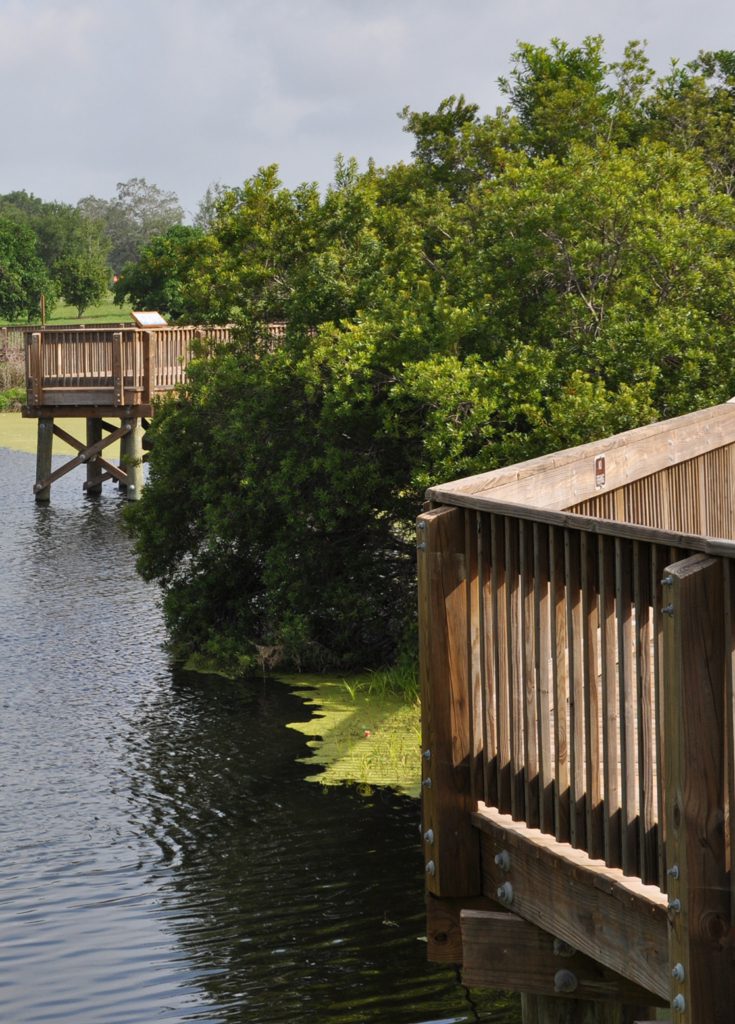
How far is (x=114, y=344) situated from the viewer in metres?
24.1

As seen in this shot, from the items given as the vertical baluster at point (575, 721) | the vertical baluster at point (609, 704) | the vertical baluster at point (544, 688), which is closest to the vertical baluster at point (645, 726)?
the vertical baluster at point (609, 704)

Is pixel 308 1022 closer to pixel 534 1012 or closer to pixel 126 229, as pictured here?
pixel 534 1012

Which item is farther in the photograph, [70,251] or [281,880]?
[70,251]

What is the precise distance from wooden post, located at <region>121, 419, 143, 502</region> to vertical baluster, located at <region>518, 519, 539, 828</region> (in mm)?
21014

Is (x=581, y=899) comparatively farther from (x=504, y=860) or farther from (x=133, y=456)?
(x=133, y=456)

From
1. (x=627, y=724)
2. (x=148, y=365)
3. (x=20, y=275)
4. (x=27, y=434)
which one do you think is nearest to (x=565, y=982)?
(x=627, y=724)

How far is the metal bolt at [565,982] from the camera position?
458cm

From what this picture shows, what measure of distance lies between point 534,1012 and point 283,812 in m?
4.84

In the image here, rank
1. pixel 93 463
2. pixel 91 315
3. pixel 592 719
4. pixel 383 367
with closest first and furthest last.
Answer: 1. pixel 592 719
2. pixel 383 367
3. pixel 93 463
4. pixel 91 315

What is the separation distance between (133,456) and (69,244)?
73.5 m

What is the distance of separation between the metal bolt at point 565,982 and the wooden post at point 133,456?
21.0m

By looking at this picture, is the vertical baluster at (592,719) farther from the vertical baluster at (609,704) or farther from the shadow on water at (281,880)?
the shadow on water at (281,880)

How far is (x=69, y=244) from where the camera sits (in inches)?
3755

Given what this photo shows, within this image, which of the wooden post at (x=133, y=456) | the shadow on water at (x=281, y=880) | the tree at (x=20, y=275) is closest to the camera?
the shadow on water at (x=281, y=880)
